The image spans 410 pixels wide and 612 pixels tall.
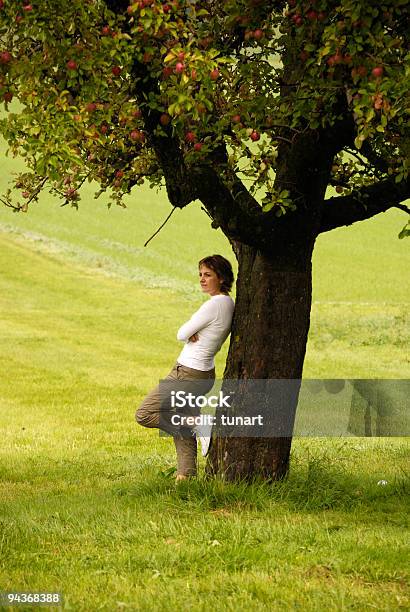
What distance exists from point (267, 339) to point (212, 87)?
9.86ft

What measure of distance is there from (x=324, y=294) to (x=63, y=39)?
33.6 meters

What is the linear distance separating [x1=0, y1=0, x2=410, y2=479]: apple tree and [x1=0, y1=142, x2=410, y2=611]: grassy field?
1.10 metres

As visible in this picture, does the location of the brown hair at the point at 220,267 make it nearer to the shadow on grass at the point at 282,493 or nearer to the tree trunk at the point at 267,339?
the tree trunk at the point at 267,339

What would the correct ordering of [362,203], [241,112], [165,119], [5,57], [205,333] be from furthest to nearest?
[362,203]
[205,333]
[241,112]
[165,119]
[5,57]

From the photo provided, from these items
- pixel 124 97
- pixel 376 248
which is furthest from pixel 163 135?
pixel 376 248

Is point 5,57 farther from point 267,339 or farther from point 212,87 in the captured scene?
point 267,339

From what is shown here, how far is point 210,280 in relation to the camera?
30.3ft

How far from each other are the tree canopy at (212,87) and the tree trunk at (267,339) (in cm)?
49

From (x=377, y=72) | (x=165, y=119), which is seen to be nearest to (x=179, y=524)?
(x=165, y=119)

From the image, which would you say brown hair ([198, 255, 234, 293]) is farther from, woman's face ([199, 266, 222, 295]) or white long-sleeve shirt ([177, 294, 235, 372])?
white long-sleeve shirt ([177, 294, 235, 372])

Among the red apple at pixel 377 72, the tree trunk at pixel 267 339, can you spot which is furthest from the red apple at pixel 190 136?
the red apple at pixel 377 72

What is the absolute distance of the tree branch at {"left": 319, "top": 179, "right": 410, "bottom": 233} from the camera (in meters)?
9.53

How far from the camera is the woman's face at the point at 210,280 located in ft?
30.1

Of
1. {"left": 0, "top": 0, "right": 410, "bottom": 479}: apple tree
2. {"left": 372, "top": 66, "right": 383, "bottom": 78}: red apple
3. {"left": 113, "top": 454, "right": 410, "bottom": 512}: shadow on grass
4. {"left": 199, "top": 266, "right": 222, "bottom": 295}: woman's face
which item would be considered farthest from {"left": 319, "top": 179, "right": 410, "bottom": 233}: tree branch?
{"left": 113, "top": 454, "right": 410, "bottom": 512}: shadow on grass
